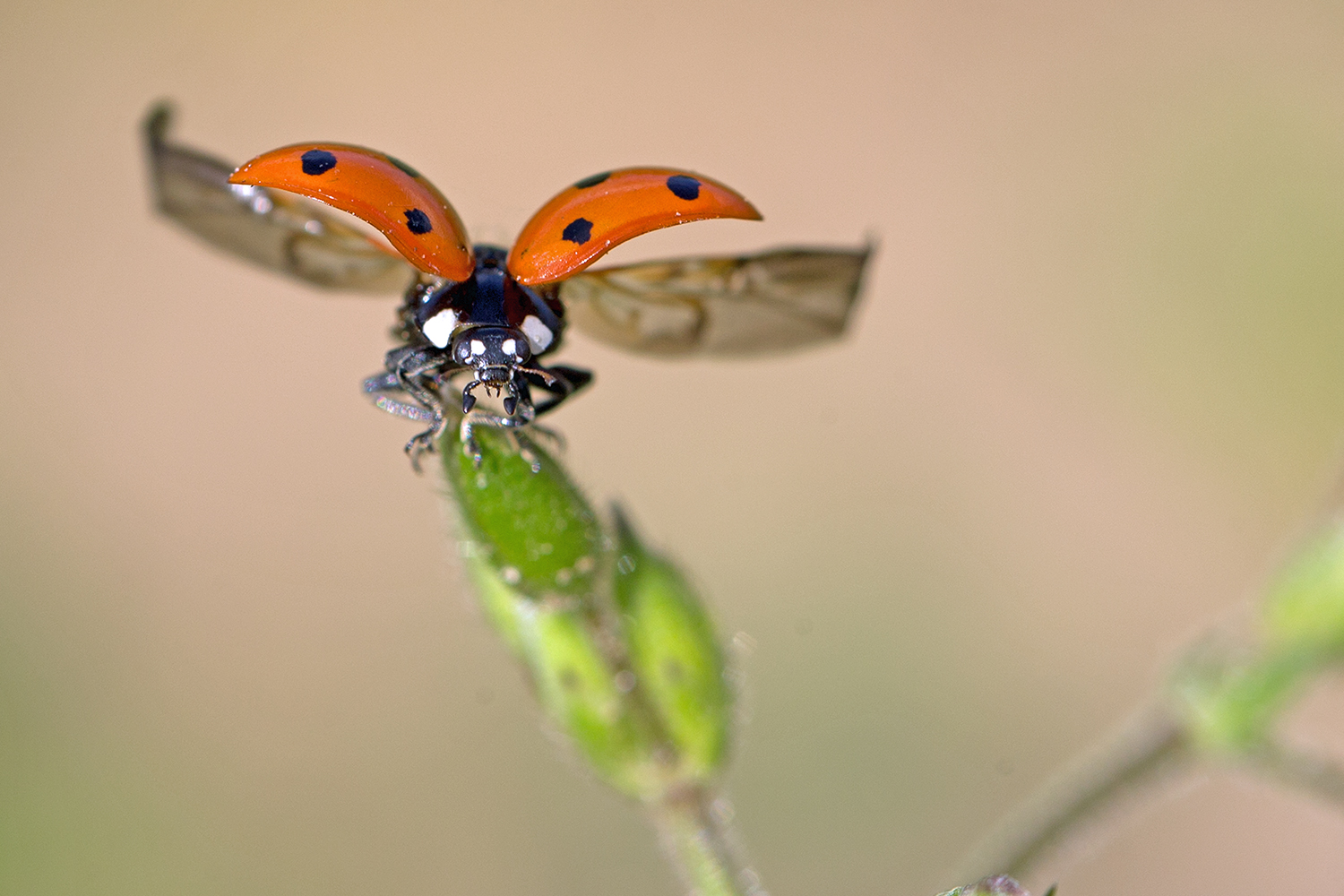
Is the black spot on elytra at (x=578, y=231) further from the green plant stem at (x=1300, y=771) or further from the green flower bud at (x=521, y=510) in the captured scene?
the green plant stem at (x=1300, y=771)

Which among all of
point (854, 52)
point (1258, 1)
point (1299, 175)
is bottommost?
point (1299, 175)

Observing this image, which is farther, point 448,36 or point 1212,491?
point 448,36

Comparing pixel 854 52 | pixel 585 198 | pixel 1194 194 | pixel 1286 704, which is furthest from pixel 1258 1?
pixel 585 198

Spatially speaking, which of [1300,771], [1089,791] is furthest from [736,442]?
[1300,771]

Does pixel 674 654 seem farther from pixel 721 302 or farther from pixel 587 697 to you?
pixel 721 302

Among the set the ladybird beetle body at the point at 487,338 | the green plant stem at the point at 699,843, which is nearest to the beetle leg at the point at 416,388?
the ladybird beetle body at the point at 487,338

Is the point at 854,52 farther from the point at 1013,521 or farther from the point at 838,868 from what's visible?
the point at 838,868

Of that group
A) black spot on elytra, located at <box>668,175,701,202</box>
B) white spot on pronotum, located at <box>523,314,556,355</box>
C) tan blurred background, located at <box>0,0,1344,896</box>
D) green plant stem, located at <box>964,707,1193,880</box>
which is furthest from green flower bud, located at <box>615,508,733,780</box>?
tan blurred background, located at <box>0,0,1344,896</box>
